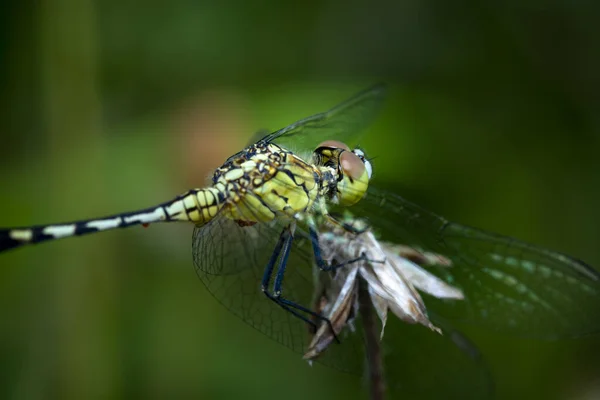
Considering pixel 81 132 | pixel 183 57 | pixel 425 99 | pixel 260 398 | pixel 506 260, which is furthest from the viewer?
pixel 183 57

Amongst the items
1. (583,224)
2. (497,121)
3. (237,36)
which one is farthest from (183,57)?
(583,224)

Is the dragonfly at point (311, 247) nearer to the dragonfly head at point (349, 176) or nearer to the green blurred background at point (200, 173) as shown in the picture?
the dragonfly head at point (349, 176)

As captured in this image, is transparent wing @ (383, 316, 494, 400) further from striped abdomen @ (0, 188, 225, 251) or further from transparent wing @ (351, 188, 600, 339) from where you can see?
striped abdomen @ (0, 188, 225, 251)

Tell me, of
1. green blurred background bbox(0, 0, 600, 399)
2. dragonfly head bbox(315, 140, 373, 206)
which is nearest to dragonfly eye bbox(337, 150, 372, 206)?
dragonfly head bbox(315, 140, 373, 206)

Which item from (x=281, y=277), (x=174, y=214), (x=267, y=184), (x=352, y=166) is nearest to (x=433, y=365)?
(x=281, y=277)

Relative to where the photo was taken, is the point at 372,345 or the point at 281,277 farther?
the point at 281,277

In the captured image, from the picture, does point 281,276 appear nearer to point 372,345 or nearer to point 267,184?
point 267,184

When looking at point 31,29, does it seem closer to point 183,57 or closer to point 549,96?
point 183,57
